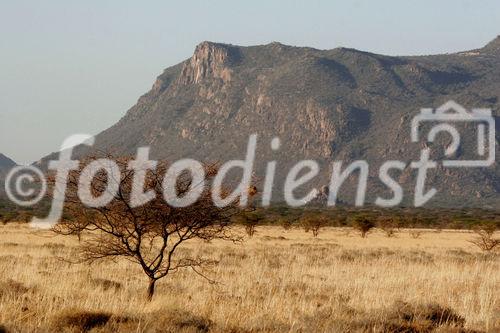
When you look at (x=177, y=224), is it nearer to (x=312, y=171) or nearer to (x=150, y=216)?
(x=150, y=216)

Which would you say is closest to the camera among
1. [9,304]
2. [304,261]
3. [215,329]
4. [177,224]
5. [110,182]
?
[215,329]

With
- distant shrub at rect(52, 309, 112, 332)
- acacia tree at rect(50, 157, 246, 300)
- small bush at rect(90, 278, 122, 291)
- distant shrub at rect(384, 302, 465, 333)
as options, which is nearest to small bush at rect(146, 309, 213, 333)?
distant shrub at rect(52, 309, 112, 332)

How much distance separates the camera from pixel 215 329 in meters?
10.6

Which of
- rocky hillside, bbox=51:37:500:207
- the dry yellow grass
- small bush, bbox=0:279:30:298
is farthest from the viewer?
rocky hillside, bbox=51:37:500:207

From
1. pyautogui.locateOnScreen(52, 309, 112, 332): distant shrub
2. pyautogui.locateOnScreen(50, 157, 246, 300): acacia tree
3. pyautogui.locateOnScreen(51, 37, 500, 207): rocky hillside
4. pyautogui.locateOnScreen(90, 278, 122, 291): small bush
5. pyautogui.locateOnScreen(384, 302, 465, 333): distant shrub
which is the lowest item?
pyautogui.locateOnScreen(52, 309, 112, 332): distant shrub

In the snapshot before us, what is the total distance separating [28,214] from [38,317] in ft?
217

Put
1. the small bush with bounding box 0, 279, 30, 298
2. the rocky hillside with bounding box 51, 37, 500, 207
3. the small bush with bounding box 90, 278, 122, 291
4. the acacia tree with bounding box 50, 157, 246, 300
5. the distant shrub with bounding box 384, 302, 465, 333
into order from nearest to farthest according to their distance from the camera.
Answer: the distant shrub with bounding box 384, 302, 465, 333 < the small bush with bounding box 0, 279, 30, 298 < the acacia tree with bounding box 50, 157, 246, 300 < the small bush with bounding box 90, 278, 122, 291 < the rocky hillside with bounding box 51, 37, 500, 207

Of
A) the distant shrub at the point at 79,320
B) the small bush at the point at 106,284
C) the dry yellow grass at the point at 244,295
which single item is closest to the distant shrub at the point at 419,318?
the dry yellow grass at the point at 244,295

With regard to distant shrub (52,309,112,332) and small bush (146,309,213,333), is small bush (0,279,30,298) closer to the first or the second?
distant shrub (52,309,112,332)

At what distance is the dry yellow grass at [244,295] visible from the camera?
35.2 feet

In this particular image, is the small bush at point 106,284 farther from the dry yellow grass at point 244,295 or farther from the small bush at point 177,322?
the small bush at point 177,322

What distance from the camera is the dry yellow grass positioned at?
10727 millimetres

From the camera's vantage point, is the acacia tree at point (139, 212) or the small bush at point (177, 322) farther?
the acacia tree at point (139, 212)

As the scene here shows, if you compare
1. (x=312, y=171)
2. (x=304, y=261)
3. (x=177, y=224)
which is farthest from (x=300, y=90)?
(x=177, y=224)
